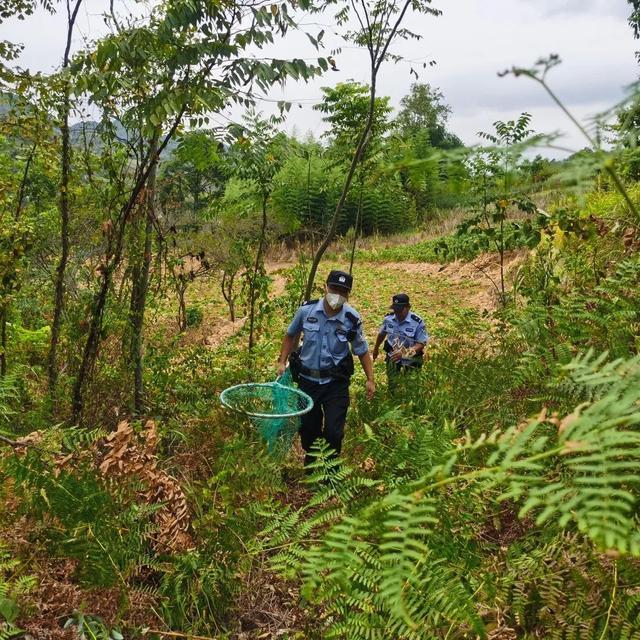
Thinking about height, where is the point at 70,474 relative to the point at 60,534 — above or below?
above

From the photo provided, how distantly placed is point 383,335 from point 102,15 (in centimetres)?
378

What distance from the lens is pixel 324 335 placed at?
4105 millimetres

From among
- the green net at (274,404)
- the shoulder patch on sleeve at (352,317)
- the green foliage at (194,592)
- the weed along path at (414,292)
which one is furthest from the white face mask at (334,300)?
the weed along path at (414,292)

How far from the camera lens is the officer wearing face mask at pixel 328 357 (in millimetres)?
4078

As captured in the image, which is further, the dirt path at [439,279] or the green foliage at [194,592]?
the dirt path at [439,279]

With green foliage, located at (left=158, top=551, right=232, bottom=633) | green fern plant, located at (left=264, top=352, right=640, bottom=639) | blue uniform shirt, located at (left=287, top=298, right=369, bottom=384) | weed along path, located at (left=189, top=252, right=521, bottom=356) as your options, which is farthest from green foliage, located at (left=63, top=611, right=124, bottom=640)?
weed along path, located at (left=189, top=252, right=521, bottom=356)

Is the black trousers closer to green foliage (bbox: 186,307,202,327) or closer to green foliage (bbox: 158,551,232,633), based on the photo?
green foliage (bbox: 158,551,232,633)

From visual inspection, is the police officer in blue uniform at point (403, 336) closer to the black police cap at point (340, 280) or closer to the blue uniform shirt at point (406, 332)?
the blue uniform shirt at point (406, 332)

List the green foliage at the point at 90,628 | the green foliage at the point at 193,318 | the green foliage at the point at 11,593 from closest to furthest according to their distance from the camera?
the green foliage at the point at 11,593 → the green foliage at the point at 90,628 → the green foliage at the point at 193,318

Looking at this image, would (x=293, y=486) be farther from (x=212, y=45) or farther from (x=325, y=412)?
(x=212, y=45)

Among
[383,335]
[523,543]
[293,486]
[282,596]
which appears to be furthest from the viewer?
[383,335]

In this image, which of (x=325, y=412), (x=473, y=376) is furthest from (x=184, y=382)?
(x=473, y=376)

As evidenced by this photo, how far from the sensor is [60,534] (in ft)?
7.86

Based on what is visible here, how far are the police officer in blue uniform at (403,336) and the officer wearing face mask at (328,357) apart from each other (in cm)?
140
